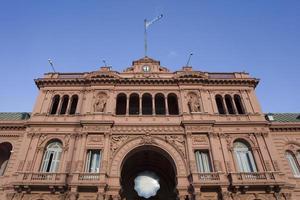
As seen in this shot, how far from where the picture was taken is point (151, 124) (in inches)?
1074

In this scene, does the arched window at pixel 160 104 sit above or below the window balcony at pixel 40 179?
above

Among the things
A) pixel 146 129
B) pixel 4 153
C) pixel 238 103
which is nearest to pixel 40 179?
pixel 4 153

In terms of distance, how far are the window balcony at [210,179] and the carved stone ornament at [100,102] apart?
12.8m

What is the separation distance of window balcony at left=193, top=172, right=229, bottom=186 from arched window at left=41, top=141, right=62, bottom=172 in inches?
551

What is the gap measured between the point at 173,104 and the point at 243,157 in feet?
34.4

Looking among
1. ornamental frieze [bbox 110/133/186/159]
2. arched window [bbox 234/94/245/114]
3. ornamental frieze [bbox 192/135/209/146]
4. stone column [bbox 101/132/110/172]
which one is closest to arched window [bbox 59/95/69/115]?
stone column [bbox 101/132/110/172]

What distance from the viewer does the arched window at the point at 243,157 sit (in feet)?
82.7

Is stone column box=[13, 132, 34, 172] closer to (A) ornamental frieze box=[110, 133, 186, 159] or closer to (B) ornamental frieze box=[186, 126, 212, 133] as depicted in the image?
(A) ornamental frieze box=[110, 133, 186, 159]

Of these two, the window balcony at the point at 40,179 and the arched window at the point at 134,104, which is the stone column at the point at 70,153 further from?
the arched window at the point at 134,104

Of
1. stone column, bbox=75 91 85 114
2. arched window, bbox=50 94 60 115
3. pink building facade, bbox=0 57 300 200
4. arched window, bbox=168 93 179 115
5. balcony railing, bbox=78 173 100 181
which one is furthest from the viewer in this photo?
arched window, bbox=168 93 179 115

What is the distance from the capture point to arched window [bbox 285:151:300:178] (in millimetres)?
26777

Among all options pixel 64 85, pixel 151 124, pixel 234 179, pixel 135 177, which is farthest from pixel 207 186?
pixel 64 85

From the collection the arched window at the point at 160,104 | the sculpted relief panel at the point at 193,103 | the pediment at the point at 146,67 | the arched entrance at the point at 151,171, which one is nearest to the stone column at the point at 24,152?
the arched entrance at the point at 151,171

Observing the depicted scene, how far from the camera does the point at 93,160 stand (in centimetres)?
2527
